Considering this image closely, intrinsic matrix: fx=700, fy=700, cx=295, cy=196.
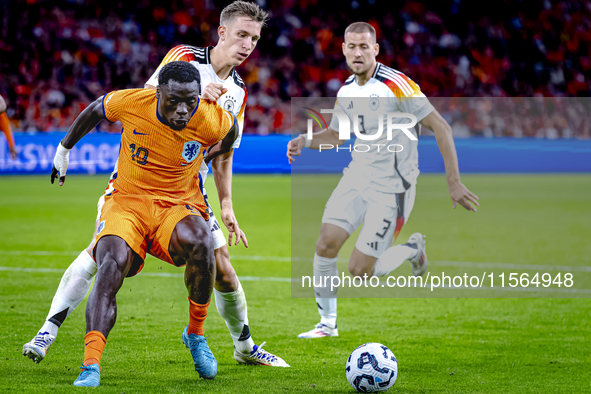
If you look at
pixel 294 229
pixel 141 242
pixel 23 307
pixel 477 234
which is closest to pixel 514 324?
pixel 141 242

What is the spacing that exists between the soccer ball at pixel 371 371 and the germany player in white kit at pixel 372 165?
Answer: 182cm

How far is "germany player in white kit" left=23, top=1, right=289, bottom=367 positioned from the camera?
4.21 meters

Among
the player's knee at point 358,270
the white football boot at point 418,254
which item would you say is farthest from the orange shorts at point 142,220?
the white football boot at point 418,254

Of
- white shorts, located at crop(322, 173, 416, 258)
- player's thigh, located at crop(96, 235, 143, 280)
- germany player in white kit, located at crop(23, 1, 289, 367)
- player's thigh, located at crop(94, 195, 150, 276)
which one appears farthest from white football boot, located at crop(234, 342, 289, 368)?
white shorts, located at crop(322, 173, 416, 258)

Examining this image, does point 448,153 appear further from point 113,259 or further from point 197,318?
point 113,259

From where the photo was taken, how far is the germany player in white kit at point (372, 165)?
5898mm

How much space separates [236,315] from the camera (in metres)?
4.54

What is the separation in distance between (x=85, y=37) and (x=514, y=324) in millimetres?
A: 18453

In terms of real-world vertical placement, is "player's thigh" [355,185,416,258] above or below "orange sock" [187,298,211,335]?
above

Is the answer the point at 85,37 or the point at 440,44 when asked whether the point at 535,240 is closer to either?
the point at 440,44

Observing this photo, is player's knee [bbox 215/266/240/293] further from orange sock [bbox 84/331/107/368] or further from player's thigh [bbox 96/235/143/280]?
orange sock [bbox 84/331/107/368]

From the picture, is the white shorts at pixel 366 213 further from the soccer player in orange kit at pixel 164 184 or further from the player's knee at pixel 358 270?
the soccer player in orange kit at pixel 164 184

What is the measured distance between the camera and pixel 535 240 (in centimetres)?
1038

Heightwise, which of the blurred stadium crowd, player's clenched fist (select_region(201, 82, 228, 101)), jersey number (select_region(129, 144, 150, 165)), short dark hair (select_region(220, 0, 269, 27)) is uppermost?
the blurred stadium crowd
